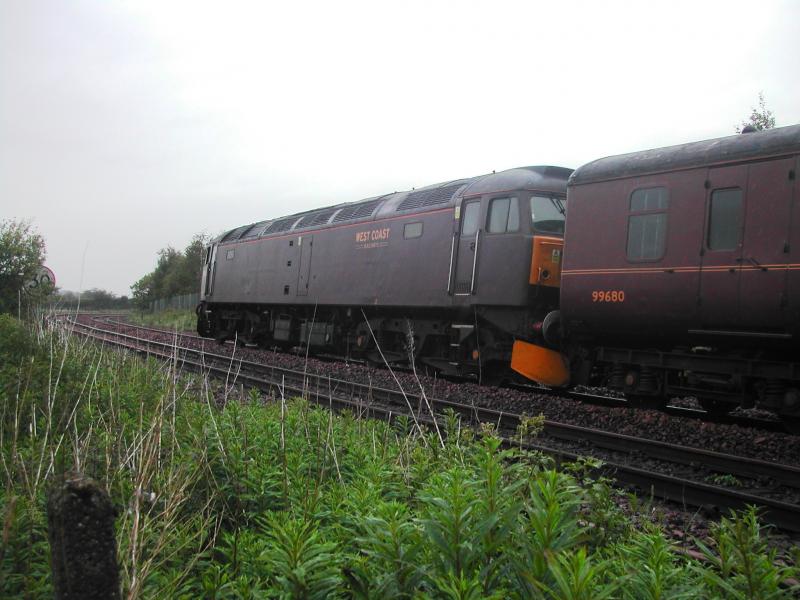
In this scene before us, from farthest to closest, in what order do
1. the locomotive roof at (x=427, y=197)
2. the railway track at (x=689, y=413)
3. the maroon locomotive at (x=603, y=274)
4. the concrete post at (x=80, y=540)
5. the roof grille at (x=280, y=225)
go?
1. the roof grille at (x=280, y=225)
2. the locomotive roof at (x=427, y=197)
3. the railway track at (x=689, y=413)
4. the maroon locomotive at (x=603, y=274)
5. the concrete post at (x=80, y=540)

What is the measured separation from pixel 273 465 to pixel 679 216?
628 cm

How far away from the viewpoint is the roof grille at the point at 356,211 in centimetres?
1461

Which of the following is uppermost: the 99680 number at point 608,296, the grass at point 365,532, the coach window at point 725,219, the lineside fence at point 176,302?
the coach window at point 725,219

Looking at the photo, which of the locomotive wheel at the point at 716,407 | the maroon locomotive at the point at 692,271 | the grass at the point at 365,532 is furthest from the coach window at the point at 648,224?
the grass at the point at 365,532

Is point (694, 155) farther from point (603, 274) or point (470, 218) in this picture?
point (470, 218)

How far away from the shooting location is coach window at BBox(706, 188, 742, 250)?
769cm

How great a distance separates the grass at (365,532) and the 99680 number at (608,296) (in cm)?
490

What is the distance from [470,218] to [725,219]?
4.57m

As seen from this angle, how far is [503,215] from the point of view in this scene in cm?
1092

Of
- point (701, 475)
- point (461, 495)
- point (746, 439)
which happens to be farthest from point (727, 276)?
point (461, 495)

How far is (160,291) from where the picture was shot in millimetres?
55375

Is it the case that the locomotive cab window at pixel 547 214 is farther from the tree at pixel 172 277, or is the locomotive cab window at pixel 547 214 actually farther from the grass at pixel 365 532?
the tree at pixel 172 277

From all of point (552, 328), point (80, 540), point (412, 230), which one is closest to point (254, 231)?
point (412, 230)

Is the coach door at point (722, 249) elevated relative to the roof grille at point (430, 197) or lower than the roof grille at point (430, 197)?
lower
